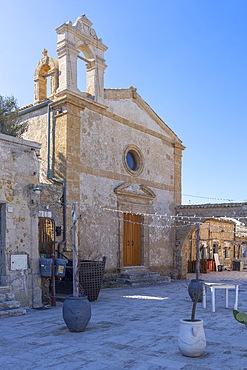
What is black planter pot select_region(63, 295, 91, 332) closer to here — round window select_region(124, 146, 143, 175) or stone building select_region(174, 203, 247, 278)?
stone building select_region(174, 203, 247, 278)

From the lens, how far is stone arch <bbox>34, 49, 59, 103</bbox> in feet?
45.7

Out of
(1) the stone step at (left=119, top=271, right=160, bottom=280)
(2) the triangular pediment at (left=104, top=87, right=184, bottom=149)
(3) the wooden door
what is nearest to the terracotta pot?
(1) the stone step at (left=119, top=271, right=160, bottom=280)

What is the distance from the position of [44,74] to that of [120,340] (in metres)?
11.0

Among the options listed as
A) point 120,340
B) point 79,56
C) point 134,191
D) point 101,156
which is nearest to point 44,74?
point 79,56

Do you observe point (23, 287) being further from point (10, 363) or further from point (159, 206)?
point (159, 206)

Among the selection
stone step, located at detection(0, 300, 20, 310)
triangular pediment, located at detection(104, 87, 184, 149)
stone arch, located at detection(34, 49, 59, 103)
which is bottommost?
stone step, located at detection(0, 300, 20, 310)

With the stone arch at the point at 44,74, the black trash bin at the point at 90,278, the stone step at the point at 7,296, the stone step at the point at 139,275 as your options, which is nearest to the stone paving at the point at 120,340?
the stone step at the point at 7,296

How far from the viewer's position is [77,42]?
538 inches

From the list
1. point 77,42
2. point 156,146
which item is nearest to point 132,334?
point 77,42

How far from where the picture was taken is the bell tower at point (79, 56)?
1317 cm

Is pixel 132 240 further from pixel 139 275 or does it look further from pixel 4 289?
pixel 4 289

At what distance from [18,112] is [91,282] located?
6.91m

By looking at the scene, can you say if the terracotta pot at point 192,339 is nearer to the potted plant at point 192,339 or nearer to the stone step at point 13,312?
the potted plant at point 192,339

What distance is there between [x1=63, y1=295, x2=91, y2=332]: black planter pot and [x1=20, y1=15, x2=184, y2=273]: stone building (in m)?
5.28
